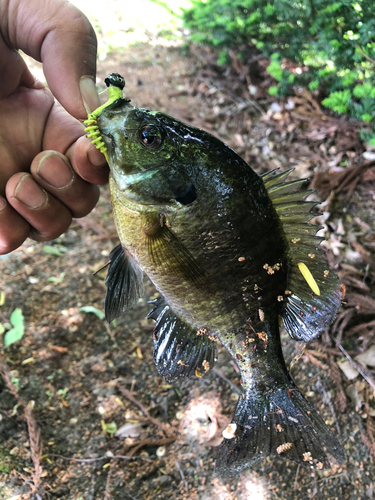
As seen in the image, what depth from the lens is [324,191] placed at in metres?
3.45

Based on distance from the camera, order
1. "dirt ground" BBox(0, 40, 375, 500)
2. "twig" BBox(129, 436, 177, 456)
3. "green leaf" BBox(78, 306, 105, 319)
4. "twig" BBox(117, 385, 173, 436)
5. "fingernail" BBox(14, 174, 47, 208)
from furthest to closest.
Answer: "green leaf" BBox(78, 306, 105, 319) < "twig" BBox(117, 385, 173, 436) < "twig" BBox(129, 436, 177, 456) < "dirt ground" BBox(0, 40, 375, 500) < "fingernail" BBox(14, 174, 47, 208)

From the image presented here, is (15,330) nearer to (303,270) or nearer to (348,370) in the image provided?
(303,270)

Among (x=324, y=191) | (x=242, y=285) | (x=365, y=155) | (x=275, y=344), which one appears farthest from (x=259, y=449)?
(x=365, y=155)

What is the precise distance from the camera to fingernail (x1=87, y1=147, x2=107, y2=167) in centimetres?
170

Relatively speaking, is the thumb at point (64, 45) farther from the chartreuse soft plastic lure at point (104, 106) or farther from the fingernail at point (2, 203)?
the fingernail at point (2, 203)

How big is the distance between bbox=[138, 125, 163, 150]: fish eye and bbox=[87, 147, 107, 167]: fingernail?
313 millimetres

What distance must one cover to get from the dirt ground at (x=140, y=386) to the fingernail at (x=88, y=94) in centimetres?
192

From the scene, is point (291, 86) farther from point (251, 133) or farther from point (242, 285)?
point (242, 285)

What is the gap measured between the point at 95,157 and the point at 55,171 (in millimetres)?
320

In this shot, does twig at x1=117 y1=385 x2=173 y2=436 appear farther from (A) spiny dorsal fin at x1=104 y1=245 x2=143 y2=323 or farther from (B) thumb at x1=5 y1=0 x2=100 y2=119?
(B) thumb at x1=5 y1=0 x2=100 y2=119

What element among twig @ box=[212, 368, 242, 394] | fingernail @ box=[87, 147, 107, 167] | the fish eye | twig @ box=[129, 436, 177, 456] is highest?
the fish eye

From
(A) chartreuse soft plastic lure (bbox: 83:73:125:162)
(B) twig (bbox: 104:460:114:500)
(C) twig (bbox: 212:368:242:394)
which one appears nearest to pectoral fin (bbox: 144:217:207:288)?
(A) chartreuse soft plastic lure (bbox: 83:73:125:162)

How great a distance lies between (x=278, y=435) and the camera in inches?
63.1

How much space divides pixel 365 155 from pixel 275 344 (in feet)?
9.08
